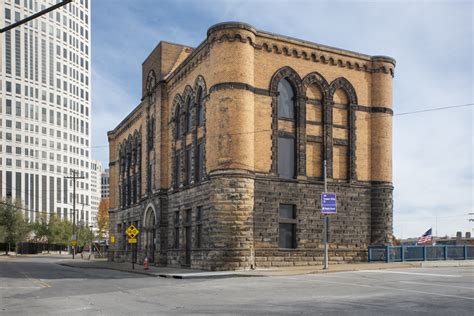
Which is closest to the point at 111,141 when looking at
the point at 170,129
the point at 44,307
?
the point at 170,129

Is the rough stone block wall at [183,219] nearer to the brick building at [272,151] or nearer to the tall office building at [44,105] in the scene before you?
the brick building at [272,151]

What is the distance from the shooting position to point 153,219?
46.2 m

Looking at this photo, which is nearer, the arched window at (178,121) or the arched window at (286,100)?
the arched window at (286,100)

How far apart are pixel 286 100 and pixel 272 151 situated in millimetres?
3495

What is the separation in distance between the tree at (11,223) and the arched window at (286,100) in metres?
66.0

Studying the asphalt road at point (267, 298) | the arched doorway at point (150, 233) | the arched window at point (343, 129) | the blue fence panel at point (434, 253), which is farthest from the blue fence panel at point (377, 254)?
the arched doorway at point (150, 233)

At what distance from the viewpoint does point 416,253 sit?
117ft

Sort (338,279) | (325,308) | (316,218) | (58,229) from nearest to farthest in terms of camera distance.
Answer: (325,308) < (338,279) < (316,218) < (58,229)

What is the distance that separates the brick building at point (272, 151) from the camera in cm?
3300

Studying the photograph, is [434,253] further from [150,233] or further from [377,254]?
[150,233]

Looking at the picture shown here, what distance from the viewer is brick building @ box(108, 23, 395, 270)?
33000mm

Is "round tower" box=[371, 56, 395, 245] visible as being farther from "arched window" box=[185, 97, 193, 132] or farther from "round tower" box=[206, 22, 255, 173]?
"arched window" box=[185, 97, 193, 132]

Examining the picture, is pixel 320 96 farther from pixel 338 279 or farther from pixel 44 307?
pixel 44 307

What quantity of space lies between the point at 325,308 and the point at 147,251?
34.3 m
